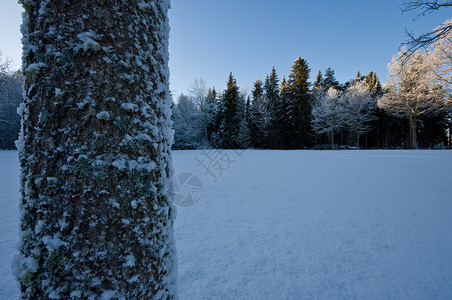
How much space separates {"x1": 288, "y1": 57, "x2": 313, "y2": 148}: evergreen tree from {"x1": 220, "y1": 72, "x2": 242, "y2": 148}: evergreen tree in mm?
7830

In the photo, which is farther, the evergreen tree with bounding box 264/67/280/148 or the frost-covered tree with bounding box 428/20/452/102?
the evergreen tree with bounding box 264/67/280/148

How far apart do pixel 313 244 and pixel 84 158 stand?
9.09 ft

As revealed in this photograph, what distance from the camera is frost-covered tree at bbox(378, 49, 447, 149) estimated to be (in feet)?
41.2

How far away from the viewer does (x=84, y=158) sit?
604mm

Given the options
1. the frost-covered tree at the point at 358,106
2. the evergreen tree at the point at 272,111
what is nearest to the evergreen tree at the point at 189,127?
the evergreen tree at the point at 272,111

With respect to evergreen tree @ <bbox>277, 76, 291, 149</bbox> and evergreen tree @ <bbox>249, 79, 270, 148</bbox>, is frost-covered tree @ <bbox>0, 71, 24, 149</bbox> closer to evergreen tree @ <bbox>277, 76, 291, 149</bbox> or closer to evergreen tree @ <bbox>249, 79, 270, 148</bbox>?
evergreen tree @ <bbox>249, 79, 270, 148</bbox>

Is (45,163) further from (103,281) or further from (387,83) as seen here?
(387,83)

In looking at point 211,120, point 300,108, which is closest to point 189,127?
point 211,120

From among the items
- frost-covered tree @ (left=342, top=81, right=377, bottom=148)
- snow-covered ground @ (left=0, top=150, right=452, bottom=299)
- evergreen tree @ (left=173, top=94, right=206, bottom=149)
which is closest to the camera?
snow-covered ground @ (left=0, top=150, right=452, bottom=299)

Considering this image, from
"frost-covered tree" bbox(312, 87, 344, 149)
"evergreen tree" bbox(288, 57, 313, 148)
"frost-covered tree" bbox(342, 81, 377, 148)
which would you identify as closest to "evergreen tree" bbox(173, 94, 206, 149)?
"evergreen tree" bbox(288, 57, 313, 148)

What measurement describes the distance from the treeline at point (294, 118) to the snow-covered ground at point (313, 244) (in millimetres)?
21284

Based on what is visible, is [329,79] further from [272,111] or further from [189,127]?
[189,127]

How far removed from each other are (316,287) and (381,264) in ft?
3.11

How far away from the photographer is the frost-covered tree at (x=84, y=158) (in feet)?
1.90
